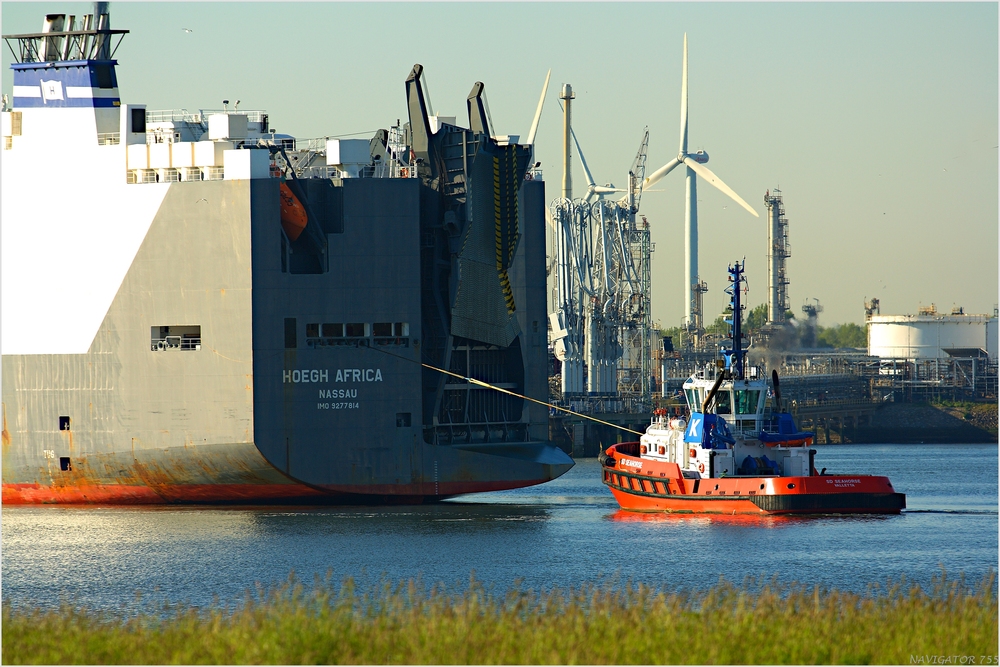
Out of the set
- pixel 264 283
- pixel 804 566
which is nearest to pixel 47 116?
pixel 264 283

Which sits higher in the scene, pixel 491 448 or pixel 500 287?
pixel 500 287

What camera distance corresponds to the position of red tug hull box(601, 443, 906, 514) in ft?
124

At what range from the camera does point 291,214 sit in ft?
134

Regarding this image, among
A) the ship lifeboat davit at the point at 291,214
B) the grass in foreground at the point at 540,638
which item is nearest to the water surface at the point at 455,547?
the grass in foreground at the point at 540,638

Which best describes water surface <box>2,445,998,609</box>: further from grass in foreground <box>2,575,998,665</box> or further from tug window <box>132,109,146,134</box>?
tug window <box>132,109,146,134</box>

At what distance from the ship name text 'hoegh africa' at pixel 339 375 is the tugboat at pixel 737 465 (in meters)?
8.51

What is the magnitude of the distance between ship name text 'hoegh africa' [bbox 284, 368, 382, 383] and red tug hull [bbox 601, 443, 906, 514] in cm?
866

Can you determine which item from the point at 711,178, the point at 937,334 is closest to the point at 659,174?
the point at 711,178

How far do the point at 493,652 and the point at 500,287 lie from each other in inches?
1058

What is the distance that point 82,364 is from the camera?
4206 centimetres

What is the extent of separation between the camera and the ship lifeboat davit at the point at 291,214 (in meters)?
40.5

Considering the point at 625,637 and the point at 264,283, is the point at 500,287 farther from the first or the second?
the point at 625,637

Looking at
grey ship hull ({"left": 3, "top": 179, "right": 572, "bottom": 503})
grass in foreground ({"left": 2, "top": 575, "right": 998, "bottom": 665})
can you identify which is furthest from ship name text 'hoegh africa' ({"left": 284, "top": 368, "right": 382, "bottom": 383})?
grass in foreground ({"left": 2, "top": 575, "right": 998, "bottom": 665})

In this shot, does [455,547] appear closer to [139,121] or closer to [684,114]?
[139,121]
